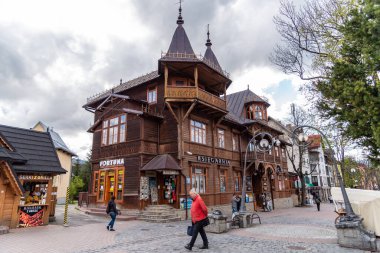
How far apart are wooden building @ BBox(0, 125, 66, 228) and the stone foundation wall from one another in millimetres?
23862

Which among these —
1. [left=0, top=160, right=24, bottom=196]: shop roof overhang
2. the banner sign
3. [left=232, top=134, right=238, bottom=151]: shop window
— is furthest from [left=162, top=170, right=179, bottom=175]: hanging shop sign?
[left=232, top=134, right=238, bottom=151]: shop window

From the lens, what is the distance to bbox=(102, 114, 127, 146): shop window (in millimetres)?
20895

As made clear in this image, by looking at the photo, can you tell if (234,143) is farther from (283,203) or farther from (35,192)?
(35,192)

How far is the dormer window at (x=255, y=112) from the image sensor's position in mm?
29312

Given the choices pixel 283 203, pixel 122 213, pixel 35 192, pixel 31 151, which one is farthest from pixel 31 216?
pixel 283 203

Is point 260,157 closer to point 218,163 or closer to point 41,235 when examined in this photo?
point 218,163

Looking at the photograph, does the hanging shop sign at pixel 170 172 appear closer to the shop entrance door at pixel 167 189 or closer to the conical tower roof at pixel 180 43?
the shop entrance door at pixel 167 189

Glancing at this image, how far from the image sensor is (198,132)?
2152cm

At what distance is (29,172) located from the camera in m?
13.4

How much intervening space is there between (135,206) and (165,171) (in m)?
3.50

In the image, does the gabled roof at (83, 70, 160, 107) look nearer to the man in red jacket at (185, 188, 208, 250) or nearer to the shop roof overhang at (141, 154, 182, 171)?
the shop roof overhang at (141, 154, 182, 171)

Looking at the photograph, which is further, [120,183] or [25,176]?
[120,183]

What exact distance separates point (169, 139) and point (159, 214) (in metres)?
5.70

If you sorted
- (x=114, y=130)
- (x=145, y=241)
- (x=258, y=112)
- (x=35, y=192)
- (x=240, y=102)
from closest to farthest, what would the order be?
(x=145, y=241), (x=35, y=192), (x=114, y=130), (x=258, y=112), (x=240, y=102)
